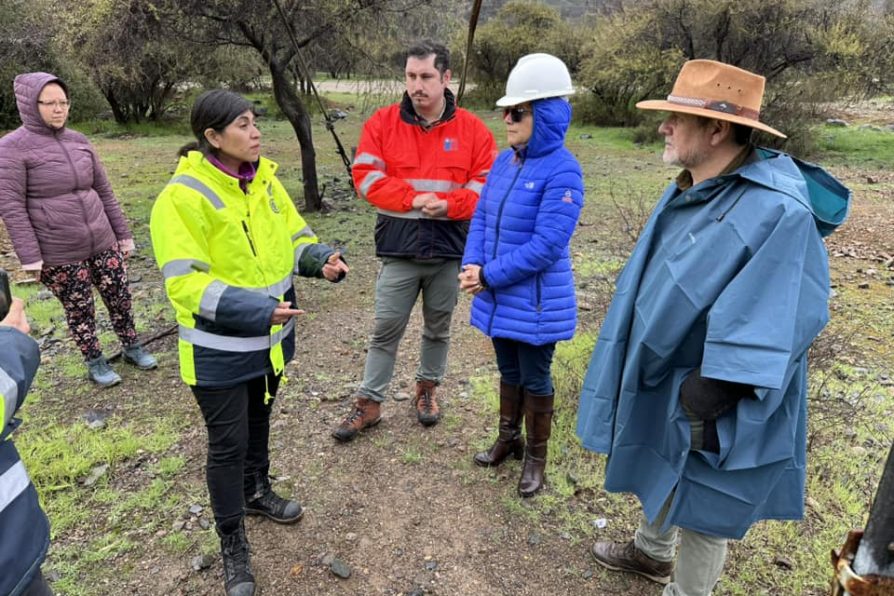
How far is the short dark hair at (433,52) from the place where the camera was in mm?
3285

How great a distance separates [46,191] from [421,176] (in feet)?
9.02

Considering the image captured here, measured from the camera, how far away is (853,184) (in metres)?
12.6

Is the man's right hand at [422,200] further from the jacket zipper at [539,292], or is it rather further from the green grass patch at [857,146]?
the green grass patch at [857,146]

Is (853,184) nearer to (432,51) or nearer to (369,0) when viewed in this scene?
(369,0)

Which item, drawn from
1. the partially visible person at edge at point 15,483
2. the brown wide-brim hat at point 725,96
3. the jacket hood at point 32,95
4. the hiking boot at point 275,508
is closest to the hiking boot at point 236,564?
the hiking boot at point 275,508

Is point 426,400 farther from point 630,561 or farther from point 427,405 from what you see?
point 630,561

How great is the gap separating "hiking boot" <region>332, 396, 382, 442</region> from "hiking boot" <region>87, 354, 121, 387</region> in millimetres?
2012

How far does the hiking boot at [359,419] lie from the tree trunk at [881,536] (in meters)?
3.01

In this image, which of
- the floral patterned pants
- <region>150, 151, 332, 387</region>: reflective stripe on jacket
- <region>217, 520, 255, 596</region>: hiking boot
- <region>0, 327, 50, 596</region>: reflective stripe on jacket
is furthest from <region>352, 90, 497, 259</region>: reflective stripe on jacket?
the floral patterned pants

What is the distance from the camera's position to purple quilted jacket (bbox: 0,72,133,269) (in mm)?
3959

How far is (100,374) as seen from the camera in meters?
4.60

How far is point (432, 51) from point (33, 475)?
339cm

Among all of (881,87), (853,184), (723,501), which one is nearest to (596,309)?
(723,501)

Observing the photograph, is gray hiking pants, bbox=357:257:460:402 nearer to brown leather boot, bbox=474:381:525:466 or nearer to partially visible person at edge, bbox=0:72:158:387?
brown leather boot, bbox=474:381:525:466
